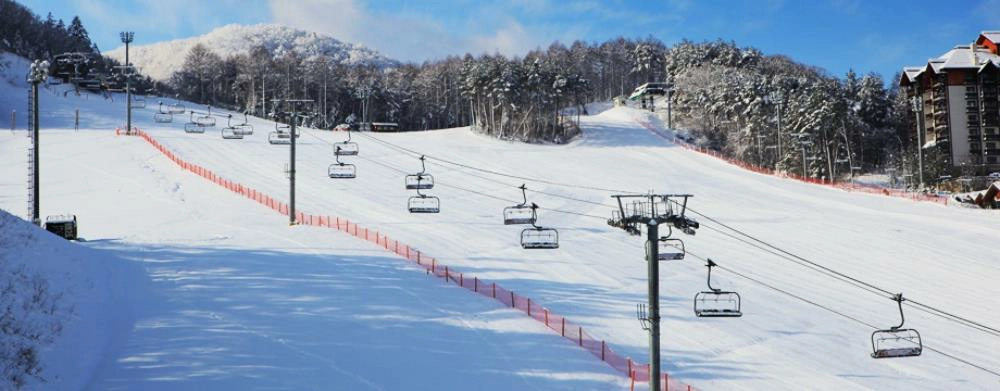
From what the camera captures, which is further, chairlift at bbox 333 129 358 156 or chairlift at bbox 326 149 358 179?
chairlift at bbox 326 149 358 179

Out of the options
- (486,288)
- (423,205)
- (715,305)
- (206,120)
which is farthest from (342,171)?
(206,120)

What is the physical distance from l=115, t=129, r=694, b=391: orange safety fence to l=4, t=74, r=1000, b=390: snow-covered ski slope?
873mm

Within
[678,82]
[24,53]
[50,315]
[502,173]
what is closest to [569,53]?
[678,82]

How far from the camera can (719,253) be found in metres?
36.6

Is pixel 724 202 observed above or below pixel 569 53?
below

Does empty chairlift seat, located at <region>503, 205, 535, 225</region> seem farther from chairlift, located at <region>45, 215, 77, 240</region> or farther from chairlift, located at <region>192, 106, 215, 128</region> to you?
chairlift, located at <region>192, 106, 215, 128</region>

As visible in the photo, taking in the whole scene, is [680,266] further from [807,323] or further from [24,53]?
[24,53]

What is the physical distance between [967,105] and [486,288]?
2582 inches

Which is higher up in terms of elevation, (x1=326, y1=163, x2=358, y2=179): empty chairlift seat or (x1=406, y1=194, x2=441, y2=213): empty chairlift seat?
(x1=326, y1=163, x2=358, y2=179): empty chairlift seat

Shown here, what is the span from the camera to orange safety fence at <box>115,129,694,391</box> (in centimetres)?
2055

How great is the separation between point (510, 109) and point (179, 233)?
204ft

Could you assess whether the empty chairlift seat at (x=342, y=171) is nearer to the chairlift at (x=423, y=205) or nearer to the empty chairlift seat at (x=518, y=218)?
the chairlift at (x=423, y=205)

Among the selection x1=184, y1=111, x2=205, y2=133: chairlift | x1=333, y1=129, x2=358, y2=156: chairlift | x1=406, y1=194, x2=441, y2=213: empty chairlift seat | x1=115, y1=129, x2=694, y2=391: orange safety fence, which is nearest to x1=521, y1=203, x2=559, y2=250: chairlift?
x1=115, y1=129, x2=694, y2=391: orange safety fence

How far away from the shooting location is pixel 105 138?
227 feet
